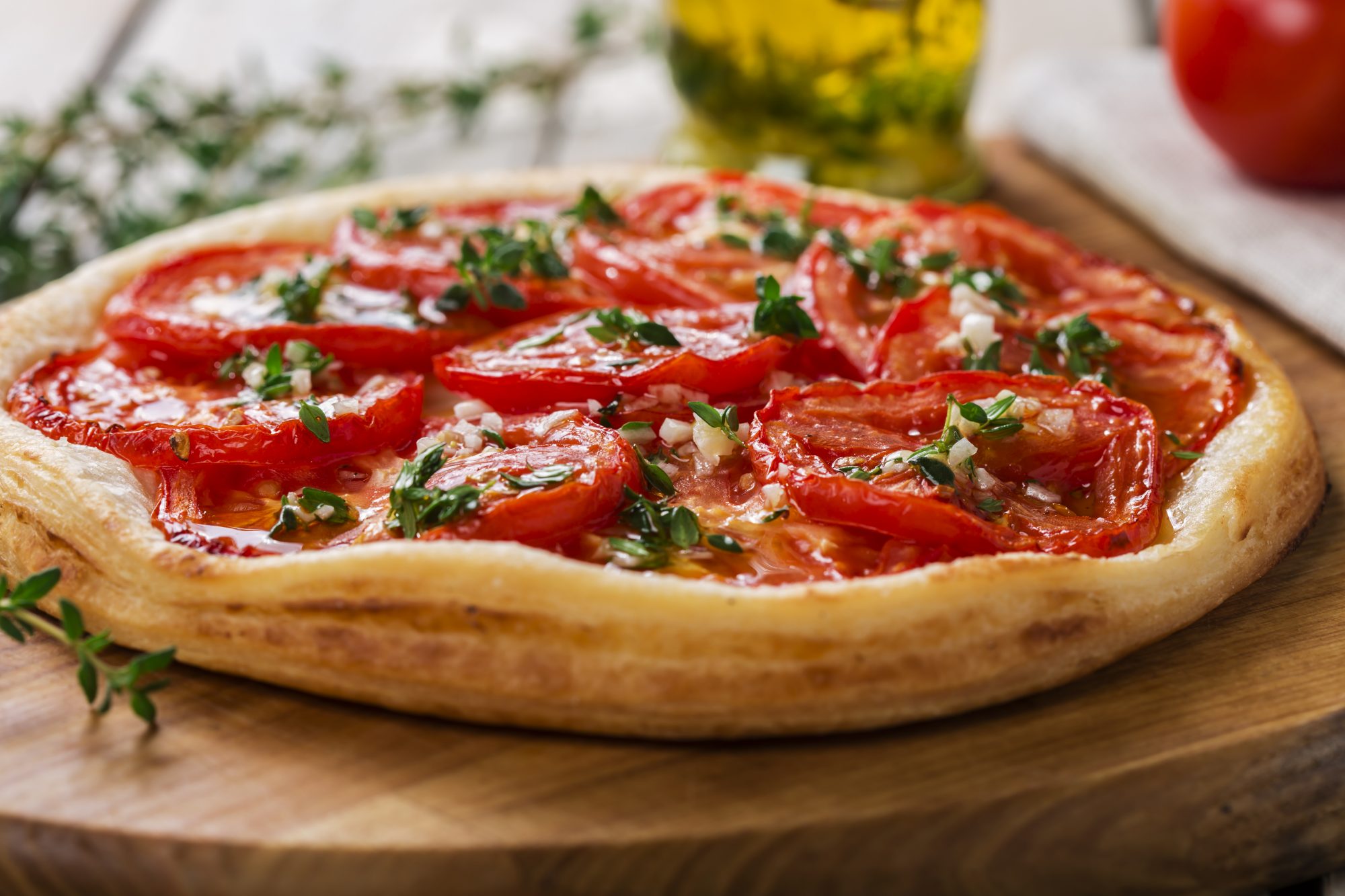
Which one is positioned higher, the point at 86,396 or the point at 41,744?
the point at 86,396

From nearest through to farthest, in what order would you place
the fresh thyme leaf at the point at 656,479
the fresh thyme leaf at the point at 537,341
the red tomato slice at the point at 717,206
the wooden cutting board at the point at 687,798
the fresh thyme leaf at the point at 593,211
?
the wooden cutting board at the point at 687,798
the fresh thyme leaf at the point at 656,479
the fresh thyme leaf at the point at 537,341
the fresh thyme leaf at the point at 593,211
the red tomato slice at the point at 717,206

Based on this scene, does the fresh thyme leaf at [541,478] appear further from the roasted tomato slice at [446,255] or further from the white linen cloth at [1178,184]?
the white linen cloth at [1178,184]

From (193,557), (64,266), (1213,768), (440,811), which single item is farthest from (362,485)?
(64,266)

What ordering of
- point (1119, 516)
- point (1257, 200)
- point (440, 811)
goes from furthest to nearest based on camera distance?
point (1257, 200)
point (1119, 516)
point (440, 811)

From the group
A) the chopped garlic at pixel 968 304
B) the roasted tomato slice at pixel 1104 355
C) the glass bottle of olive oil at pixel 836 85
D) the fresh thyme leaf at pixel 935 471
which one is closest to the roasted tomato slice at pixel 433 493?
Answer: the fresh thyme leaf at pixel 935 471

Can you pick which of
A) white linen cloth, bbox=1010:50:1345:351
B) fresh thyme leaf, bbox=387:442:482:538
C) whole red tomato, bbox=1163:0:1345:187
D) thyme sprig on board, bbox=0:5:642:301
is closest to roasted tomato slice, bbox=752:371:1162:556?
fresh thyme leaf, bbox=387:442:482:538

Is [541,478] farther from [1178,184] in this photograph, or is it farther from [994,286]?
[1178,184]

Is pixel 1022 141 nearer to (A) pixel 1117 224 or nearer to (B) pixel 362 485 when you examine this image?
(A) pixel 1117 224
